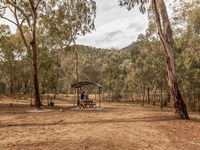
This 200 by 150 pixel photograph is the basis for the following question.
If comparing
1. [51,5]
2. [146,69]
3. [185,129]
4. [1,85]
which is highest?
[51,5]

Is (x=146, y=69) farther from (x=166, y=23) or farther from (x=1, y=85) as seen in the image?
(x=1, y=85)

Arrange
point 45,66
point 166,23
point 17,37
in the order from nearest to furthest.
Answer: point 166,23
point 45,66
point 17,37

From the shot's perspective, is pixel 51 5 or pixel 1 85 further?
pixel 1 85

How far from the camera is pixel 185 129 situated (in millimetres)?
9023

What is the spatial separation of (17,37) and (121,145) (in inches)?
1619

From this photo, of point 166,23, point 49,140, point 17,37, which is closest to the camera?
point 49,140

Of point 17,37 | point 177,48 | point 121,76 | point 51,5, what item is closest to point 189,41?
point 177,48

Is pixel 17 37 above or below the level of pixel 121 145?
above

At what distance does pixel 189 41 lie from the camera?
26.1 m

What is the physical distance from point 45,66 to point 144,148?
2041cm

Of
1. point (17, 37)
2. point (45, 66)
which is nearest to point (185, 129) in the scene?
point (45, 66)

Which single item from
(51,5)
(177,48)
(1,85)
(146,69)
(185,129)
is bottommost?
(185,129)

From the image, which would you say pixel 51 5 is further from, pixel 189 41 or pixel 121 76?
pixel 121 76

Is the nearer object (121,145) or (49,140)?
(121,145)
